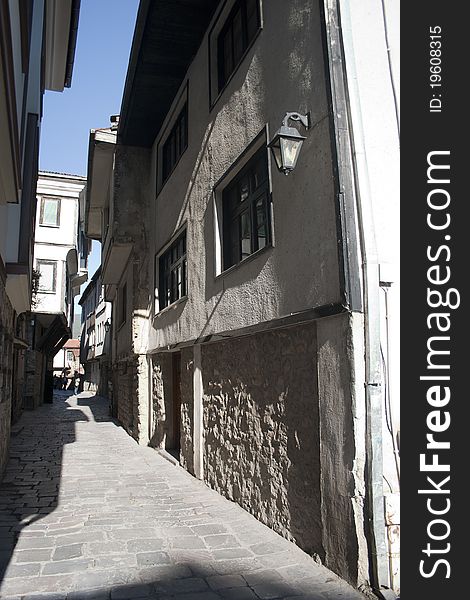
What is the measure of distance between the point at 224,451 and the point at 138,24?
696 centimetres

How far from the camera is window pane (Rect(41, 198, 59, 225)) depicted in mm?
19906

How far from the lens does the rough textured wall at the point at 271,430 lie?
438 centimetres

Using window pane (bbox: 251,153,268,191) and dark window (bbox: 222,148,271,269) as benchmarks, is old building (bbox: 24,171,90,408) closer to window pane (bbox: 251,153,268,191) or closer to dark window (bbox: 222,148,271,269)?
dark window (bbox: 222,148,271,269)

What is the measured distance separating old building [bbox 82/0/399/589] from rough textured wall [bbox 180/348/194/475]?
49mm

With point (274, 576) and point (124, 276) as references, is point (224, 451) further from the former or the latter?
point (124, 276)

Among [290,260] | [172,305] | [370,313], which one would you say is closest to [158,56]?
[172,305]

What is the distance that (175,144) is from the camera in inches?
410

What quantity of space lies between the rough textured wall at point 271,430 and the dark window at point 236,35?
3791 mm

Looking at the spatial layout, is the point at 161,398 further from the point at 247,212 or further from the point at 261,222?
the point at 261,222

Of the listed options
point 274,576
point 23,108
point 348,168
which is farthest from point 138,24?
point 274,576

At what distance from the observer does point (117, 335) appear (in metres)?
16.6

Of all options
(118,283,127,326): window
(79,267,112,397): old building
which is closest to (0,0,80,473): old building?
(118,283,127,326): window

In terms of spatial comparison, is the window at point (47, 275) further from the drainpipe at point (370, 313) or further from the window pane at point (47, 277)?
the drainpipe at point (370, 313)

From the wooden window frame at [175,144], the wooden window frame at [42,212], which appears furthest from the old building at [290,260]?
the wooden window frame at [42,212]
